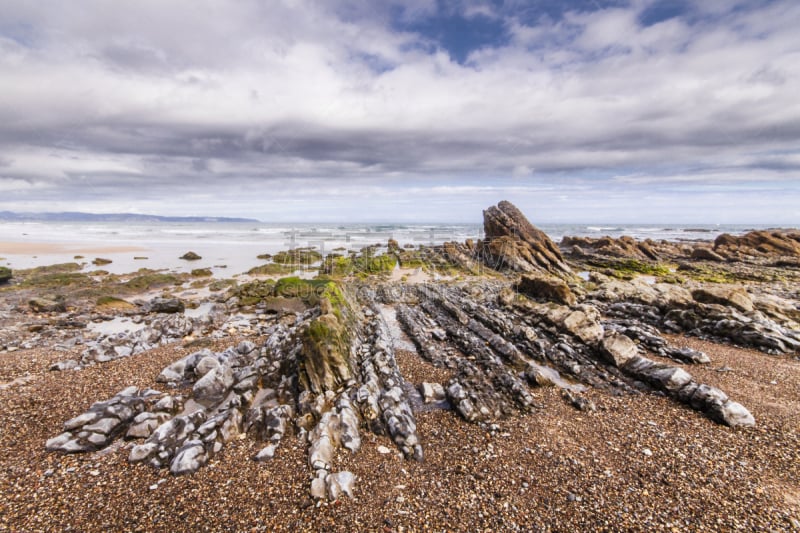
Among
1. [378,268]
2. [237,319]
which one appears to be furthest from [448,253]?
[237,319]

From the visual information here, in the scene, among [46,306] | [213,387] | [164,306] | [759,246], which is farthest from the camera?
[759,246]

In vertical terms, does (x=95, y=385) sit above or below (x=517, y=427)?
above

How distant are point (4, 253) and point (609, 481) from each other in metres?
70.2

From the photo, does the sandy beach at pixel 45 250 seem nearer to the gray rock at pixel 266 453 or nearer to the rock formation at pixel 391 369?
the rock formation at pixel 391 369

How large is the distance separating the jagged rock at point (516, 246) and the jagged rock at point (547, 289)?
11108 millimetres

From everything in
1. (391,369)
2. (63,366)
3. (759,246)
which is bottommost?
(391,369)

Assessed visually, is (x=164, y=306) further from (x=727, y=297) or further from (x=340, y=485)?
(x=727, y=297)

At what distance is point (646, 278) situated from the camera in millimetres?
33656

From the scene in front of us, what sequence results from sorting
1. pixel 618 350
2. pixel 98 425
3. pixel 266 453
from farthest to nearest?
pixel 618 350, pixel 98 425, pixel 266 453

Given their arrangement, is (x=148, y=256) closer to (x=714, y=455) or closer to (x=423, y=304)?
(x=423, y=304)

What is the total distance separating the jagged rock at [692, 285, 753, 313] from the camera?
56.3ft

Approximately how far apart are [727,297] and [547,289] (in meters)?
9.07

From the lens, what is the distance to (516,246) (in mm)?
37344

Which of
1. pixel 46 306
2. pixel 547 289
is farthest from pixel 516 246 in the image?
pixel 46 306
